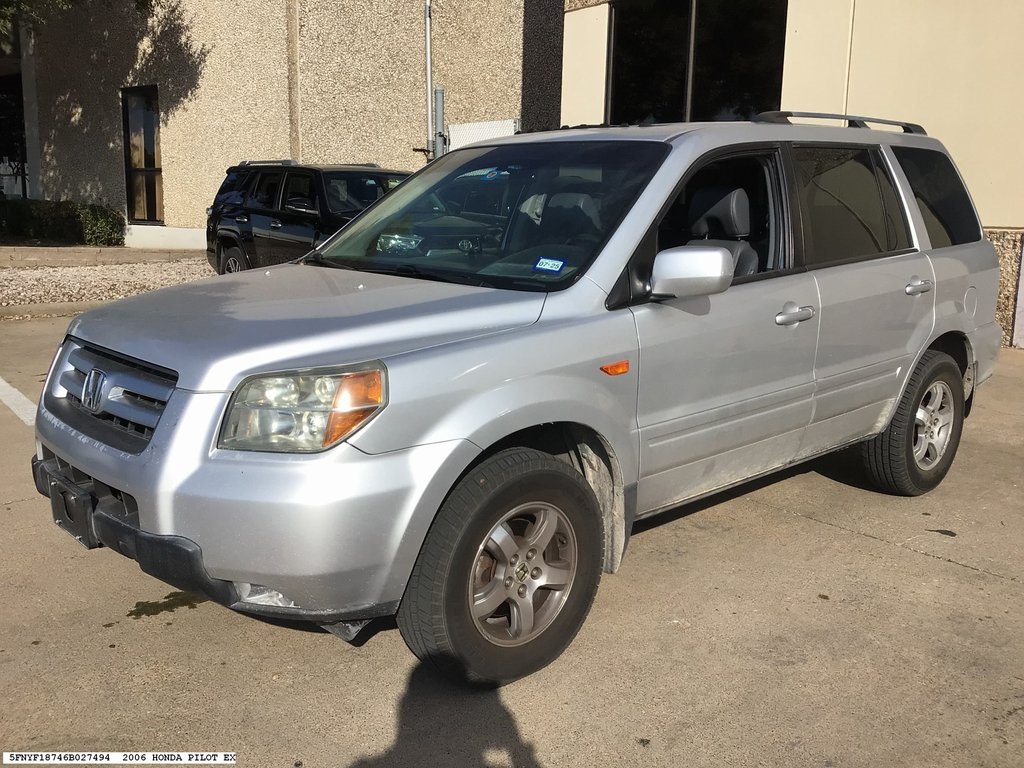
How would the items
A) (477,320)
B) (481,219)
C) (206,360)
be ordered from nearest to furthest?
(206,360), (477,320), (481,219)

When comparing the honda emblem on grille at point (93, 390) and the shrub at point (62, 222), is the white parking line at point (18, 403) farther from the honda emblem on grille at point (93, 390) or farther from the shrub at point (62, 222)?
the shrub at point (62, 222)

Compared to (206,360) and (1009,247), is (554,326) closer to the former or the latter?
(206,360)

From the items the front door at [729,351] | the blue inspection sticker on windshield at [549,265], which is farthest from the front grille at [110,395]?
the front door at [729,351]

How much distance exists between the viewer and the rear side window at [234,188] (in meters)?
12.1

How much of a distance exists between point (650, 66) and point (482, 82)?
7.05m

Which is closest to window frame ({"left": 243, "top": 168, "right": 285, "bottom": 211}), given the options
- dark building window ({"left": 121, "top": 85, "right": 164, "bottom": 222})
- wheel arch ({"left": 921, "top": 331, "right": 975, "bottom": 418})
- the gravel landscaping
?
the gravel landscaping

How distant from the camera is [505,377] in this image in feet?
10.3

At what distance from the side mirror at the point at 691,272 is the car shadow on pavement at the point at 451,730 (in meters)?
1.52

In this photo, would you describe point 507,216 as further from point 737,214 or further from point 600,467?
point 600,467

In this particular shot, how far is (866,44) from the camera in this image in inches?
387

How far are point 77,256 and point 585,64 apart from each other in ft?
30.9

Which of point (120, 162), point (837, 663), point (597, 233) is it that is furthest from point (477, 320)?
point (120, 162)

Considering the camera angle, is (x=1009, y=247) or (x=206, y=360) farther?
(x=1009, y=247)

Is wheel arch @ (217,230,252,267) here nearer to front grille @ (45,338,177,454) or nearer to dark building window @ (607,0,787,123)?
dark building window @ (607,0,787,123)
